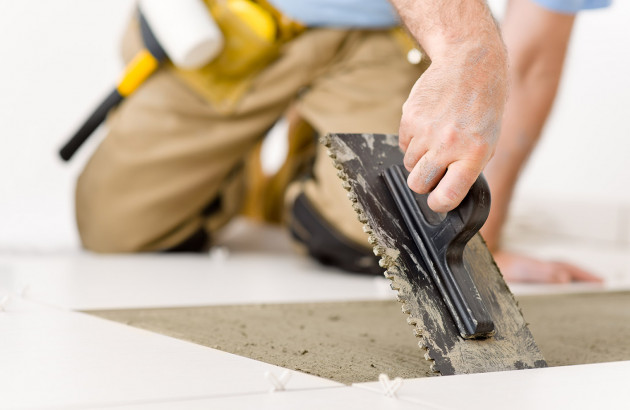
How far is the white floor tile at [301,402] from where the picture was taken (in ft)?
2.02

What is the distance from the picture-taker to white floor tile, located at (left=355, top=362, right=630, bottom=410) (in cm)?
66

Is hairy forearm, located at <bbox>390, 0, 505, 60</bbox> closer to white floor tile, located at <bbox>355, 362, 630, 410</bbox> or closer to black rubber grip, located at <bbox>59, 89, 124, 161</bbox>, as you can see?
white floor tile, located at <bbox>355, 362, 630, 410</bbox>

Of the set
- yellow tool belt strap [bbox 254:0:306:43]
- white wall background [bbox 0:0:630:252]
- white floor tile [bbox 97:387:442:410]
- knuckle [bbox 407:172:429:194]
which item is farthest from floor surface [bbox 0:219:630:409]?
white wall background [bbox 0:0:630:252]

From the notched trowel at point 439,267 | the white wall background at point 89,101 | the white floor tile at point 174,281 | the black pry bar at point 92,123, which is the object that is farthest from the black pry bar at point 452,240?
the white wall background at point 89,101

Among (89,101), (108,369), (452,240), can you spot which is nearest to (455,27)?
(452,240)

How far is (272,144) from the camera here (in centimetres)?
325

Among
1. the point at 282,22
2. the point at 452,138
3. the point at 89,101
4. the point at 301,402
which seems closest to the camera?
the point at 301,402

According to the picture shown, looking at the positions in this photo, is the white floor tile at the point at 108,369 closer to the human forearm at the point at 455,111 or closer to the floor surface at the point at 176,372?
the floor surface at the point at 176,372

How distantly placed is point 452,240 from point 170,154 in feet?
3.66

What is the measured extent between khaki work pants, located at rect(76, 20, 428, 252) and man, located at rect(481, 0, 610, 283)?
0.78 feet

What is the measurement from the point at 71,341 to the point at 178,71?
3.45 ft

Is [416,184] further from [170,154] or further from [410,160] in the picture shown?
[170,154]

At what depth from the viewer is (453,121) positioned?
0.76 meters

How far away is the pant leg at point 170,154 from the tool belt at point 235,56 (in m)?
0.02
